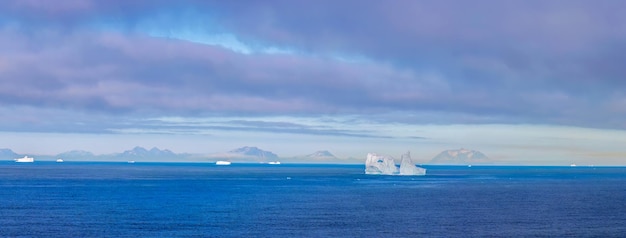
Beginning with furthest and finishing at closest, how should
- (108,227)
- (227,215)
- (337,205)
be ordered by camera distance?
(337,205)
(227,215)
(108,227)

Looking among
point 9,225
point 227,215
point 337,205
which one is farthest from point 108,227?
point 337,205

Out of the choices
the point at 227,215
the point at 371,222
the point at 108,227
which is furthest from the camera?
the point at 227,215

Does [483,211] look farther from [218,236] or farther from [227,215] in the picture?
[218,236]

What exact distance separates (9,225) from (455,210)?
204ft

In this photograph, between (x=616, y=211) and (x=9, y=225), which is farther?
(x=616, y=211)

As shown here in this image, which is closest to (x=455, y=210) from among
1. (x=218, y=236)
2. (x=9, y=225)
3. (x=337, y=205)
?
(x=337, y=205)

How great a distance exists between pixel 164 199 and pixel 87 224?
140ft

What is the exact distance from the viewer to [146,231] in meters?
78.9

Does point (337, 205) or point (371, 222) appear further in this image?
point (337, 205)

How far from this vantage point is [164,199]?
128m

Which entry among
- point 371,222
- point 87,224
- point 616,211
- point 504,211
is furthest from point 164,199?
point 616,211

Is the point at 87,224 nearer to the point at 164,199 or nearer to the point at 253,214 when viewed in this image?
the point at 253,214

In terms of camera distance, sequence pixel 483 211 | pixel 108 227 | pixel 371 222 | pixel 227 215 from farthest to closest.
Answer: pixel 483 211 → pixel 227 215 → pixel 371 222 → pixel 108 227

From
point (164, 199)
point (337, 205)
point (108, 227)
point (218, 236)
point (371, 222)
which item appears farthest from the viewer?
point (164, 199)
